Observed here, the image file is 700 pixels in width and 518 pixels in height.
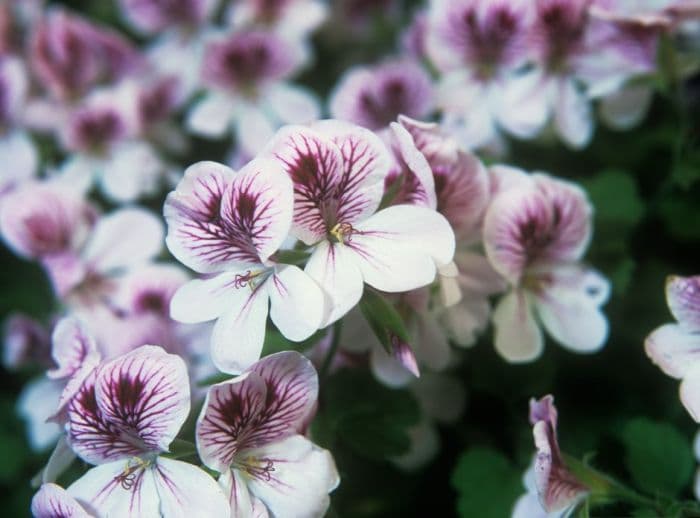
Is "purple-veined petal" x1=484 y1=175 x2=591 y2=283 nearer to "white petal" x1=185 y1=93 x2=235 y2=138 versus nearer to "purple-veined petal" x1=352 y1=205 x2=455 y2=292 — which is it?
"purple-veined petal" x1=352 y1=205 x2=455 y2=292

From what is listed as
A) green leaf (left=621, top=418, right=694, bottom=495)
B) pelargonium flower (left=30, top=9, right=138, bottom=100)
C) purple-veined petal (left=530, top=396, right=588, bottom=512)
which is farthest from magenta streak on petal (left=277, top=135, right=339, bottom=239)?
pelargonium flower (left=30, top=9, right=138, bottom=100)

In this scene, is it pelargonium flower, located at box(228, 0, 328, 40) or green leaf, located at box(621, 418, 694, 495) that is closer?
green leaf, located at box(621, 418, 694, 495)

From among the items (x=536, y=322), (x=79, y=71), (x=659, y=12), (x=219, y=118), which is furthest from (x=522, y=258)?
(x=79, y=71)

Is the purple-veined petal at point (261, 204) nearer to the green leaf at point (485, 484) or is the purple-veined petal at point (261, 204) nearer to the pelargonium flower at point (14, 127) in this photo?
the green leaf at point (485, 484)

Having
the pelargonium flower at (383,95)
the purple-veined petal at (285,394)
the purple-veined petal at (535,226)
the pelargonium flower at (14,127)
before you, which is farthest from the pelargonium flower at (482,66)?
the pelargonium flower at (14,127)

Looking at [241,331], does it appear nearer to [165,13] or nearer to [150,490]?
[150,490]

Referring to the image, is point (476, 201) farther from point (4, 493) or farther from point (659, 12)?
point (4, 493)

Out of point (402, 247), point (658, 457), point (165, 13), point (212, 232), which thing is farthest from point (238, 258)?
point (165, 13)

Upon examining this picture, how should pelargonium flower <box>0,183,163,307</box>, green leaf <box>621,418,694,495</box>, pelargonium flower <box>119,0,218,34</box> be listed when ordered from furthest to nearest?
1. pelargonium flower <box>119,0,218,34</box>
2. pelargonium flower <box>0,183,163,307</box>
3. green leaf <box>621,418,694,495</box>
